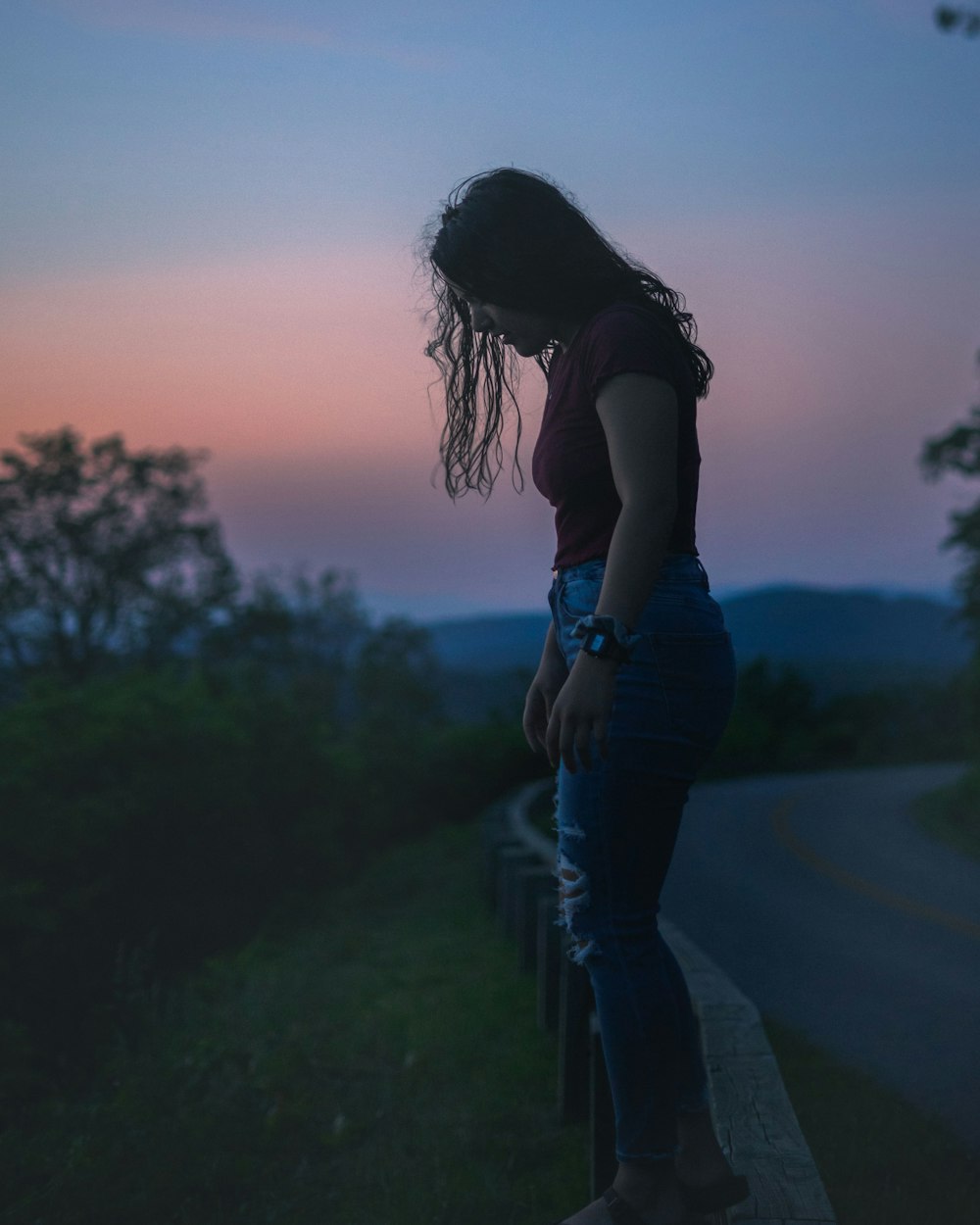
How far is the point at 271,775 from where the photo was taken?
12.4 meters

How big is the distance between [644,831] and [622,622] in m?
0.42

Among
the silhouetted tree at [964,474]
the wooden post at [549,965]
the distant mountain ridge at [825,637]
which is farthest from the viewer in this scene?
the distant mountain ridge at [825,637]

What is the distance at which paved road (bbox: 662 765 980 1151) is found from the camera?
5832 millimetres

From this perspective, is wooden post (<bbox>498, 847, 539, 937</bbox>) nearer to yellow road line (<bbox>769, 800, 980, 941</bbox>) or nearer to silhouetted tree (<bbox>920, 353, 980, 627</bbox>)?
yellow road line (<bbox>769, 800, 980, 941</bbox>)

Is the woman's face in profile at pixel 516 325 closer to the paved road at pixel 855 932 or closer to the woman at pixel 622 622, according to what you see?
the woman at pixel 622 622

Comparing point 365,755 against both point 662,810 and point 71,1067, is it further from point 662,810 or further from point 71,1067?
point 662,810

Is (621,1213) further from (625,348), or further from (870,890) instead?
(870,890)

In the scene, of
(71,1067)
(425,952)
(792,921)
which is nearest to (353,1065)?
(71,1067)

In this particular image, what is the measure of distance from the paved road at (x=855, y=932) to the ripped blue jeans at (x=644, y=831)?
2.48 meters

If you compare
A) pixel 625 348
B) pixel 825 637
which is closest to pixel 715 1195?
pixel 625 348

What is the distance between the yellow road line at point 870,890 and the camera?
10320mm

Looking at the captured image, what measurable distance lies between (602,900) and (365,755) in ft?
51.5

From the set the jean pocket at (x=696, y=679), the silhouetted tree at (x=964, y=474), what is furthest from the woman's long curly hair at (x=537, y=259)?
the silhouetted tree at (x=964, y=474)

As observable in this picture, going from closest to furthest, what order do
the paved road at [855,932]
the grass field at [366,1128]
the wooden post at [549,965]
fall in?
the grass field at [366,1128]
the wooden post at [549,965]
the paved road at [855,932]
